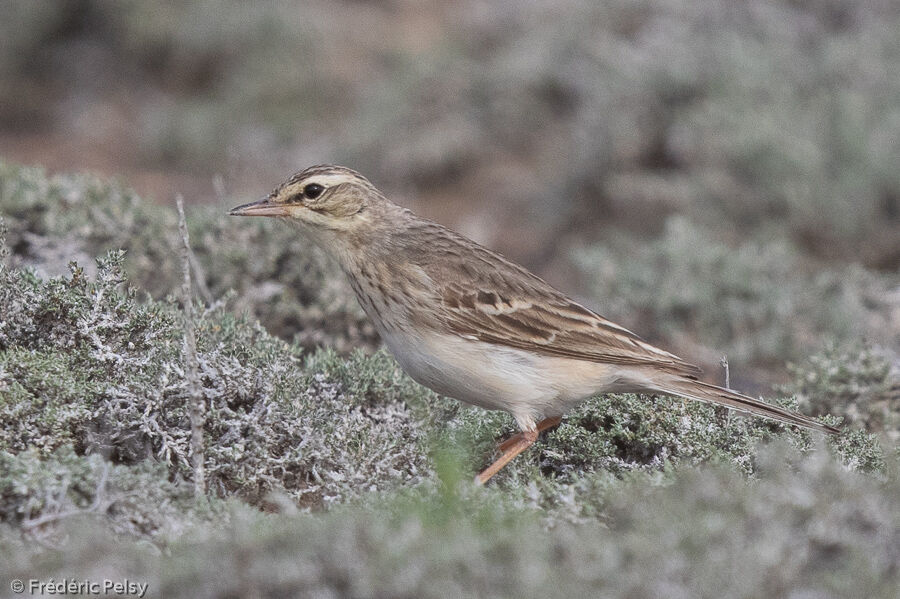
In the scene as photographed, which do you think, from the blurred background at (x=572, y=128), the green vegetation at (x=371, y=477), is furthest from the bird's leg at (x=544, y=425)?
the blurred background at (x=572, y=128)

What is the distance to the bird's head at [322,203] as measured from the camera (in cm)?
572

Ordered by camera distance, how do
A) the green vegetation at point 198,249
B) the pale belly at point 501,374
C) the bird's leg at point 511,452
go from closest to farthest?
the bird's leg at point 511,452
the pale belly at point 501,374
the green vegetation at point 198,249

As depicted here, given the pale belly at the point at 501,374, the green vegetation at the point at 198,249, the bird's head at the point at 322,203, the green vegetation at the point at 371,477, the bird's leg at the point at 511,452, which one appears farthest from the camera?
the green vegetation at the point at 198,249

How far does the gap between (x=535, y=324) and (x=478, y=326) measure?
314 mm

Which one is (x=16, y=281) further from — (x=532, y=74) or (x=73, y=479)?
(x=532, y=74)

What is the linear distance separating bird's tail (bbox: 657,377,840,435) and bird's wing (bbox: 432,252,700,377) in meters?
0.08

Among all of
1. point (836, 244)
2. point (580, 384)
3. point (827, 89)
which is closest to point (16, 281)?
point (580, 384)

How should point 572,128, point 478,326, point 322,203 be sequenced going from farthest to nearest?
1. point 572,128
2. point 322,203
3. point 478,326

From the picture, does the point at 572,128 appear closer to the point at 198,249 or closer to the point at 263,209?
the point at 198,249

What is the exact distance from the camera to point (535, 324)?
18.0ft

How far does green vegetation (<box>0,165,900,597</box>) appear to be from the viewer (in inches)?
138

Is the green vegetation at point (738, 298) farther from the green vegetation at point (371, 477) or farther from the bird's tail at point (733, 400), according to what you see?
the bird's tail at point (733, 400)

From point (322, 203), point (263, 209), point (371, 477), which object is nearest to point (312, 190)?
point (322, 203)

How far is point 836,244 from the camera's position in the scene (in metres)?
11.2
